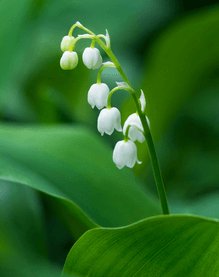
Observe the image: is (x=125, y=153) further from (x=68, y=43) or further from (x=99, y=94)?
(x=68, y=43)

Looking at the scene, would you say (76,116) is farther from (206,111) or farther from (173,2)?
(173,2)

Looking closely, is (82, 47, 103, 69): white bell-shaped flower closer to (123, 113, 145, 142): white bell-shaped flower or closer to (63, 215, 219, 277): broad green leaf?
(123, 113, 145, 142): white bell-shaped flower

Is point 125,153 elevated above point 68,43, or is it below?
below

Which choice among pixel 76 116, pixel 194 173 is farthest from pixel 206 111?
pixel 76 116

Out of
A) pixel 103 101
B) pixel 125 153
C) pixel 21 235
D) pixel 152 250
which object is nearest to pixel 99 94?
pixel 103 101

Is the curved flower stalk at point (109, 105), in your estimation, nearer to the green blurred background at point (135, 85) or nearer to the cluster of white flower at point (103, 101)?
the cluster of white flower at point (103, 101)

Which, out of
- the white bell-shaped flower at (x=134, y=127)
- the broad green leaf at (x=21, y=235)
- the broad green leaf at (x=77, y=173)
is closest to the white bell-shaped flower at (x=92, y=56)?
the white bell-shaped flower at (x=134, y=127)

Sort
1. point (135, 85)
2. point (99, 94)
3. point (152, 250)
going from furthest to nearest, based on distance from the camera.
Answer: point (135, 85), point (99, 94), point (152, 250)
